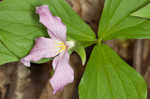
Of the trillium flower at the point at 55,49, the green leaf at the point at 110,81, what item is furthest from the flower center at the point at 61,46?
the green leaf at the point at 110,81

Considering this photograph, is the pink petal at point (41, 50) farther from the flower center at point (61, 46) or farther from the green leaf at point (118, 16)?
the green leaf at point (118, 16)

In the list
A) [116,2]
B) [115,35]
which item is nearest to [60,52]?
[115,35]

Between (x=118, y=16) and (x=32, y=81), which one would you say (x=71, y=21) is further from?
(x=32, y=81)

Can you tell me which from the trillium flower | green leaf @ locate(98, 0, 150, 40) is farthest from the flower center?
green leaf @ locate(98, 0, 150, 40)

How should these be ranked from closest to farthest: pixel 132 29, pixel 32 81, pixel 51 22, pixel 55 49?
pixel 51 22
pixel 55 49
pixel 132 29
pixel 32 81

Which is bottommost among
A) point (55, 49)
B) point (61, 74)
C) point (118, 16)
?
point (61, 74)

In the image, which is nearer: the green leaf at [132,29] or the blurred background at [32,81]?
the green leaf at [132,29]

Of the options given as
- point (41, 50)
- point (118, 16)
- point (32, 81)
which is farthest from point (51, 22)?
point (32, 81)
